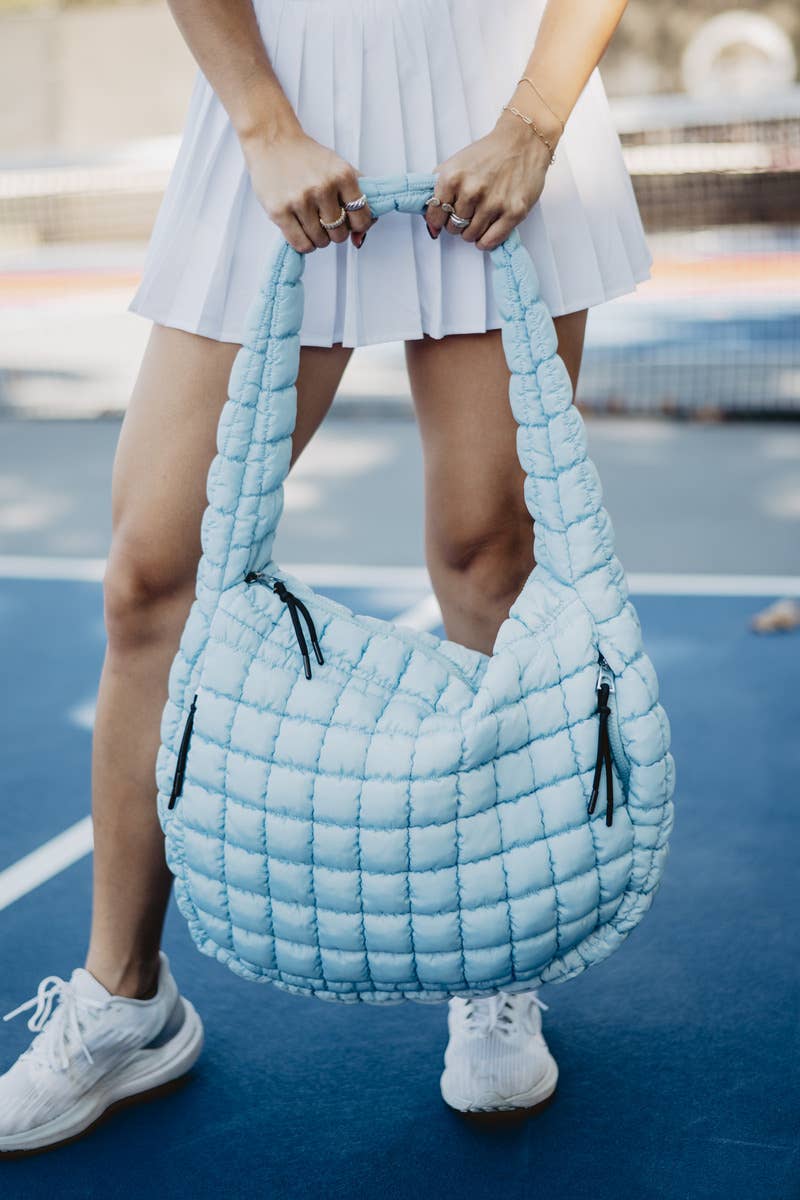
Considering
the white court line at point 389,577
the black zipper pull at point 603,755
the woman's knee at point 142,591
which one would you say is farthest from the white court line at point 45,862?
the white court line at point 389,577

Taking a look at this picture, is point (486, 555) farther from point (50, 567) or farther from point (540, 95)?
point (50, 567)

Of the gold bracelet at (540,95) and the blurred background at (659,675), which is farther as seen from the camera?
the blurred background at (659,675)

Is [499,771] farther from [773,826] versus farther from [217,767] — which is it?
[773,826]

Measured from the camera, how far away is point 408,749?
4.75 feet

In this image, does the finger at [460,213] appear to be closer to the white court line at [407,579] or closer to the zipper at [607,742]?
the zipper at [607,742]

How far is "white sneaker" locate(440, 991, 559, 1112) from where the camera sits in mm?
1794

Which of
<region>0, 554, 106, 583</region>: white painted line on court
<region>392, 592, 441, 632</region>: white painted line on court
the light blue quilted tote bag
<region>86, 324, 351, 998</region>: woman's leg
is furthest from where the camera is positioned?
<region>0, 554, 106, 583</region>: white painted line on court

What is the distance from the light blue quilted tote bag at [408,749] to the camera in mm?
1458

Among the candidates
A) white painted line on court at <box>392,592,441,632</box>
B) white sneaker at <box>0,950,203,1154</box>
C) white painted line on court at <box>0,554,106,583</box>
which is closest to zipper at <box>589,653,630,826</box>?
white sneaker at <box>0,950,203,1154</box>

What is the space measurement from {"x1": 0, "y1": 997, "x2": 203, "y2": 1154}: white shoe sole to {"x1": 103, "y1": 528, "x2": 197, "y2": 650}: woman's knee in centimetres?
52

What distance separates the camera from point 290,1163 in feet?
5.67

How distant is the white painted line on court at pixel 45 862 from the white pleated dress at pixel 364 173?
103 cm

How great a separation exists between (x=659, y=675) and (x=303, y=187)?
188cm

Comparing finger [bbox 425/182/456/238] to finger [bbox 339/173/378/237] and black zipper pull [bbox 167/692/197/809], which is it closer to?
finger [bbox 339/173/378/237]
